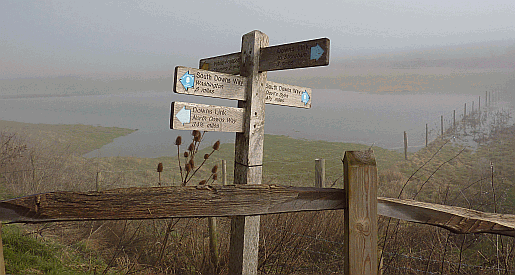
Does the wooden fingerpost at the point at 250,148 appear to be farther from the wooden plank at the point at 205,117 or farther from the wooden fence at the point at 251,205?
the wooden fence at the point at 251,205

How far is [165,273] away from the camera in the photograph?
3.43 meters

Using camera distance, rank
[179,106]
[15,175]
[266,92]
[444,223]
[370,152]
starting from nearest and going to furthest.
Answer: [370,152] < [444,223] < [179,106] < [266,92] < [15,175]

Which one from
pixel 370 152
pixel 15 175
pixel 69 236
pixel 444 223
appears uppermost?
pixel 370 152

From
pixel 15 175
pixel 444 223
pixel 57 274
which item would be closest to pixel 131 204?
pixel 444 223

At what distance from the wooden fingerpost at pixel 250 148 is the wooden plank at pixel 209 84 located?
0.10 meters

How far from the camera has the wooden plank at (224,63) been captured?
323 centimetres

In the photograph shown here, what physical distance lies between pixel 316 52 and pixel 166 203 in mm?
1883

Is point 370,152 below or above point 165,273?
above

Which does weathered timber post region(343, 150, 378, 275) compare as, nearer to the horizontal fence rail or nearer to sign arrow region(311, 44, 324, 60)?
the horizontal fence rail

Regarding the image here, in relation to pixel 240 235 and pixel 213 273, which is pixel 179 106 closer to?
pixel 240 235

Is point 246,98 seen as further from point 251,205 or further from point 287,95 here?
point 251,205

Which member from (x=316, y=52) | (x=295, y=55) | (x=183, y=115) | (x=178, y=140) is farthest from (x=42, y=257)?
(x=316, y=52)

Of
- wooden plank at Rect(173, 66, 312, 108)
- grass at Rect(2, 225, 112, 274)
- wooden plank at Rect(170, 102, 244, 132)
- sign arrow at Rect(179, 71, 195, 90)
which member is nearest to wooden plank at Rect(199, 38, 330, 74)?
wooden plank at Rect(173, 66, 312, 108)

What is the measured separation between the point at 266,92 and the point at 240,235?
128 cm
